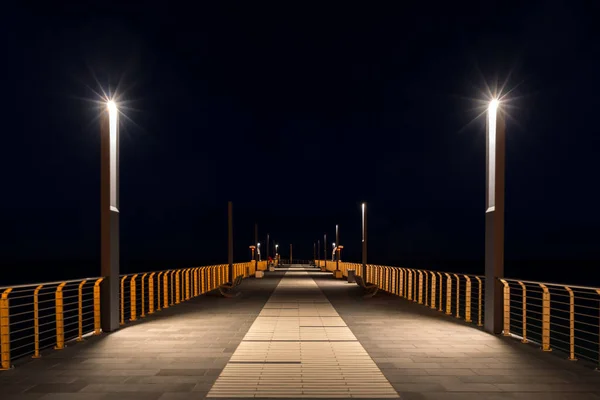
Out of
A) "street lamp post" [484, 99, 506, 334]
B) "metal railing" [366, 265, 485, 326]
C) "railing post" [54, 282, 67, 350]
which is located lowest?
"metal railing" [366, 265, 485, 326]

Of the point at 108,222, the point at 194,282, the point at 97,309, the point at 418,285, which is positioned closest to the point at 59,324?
the point at 97,309

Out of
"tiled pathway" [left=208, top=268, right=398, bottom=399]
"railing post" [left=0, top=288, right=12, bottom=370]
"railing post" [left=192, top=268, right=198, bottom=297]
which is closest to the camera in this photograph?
"tiled pathway" [left=208, top=268, right=398, bottom=399]

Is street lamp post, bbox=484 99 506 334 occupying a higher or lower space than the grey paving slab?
higher

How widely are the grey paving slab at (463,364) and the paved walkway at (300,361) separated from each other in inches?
0.5

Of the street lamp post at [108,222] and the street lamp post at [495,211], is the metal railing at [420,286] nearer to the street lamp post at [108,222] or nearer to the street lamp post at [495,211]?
the street lamp post at [495,211]

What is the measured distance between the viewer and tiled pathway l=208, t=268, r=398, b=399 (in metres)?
5.45

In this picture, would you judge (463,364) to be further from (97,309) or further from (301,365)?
(97,309)

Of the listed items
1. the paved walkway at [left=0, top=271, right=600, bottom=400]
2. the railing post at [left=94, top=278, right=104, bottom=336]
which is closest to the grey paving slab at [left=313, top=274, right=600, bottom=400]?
the paved walkway at [left=0, top=271, right=600, bottom=400]

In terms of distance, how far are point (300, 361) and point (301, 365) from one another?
25 cm

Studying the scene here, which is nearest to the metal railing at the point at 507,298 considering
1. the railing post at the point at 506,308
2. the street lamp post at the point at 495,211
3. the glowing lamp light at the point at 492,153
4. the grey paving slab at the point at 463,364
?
the railing post at the point at 506,308

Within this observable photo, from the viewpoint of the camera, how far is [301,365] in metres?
6.66

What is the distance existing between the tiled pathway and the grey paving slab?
10.7 inches

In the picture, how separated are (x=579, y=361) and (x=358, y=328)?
13.4 feet

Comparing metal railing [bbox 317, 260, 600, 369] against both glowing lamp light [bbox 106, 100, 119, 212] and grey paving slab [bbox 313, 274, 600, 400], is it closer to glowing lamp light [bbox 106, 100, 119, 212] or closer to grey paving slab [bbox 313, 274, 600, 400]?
grey paving slab [bbox 313, 274, 600, 400]
